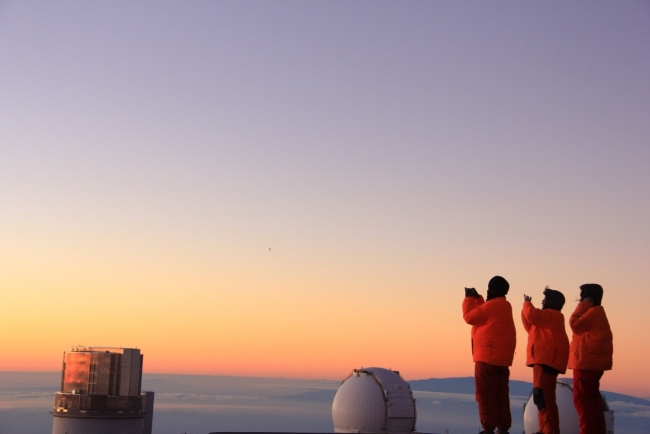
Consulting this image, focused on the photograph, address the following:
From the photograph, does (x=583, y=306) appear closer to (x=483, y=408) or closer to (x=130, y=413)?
(x=483, y=408)

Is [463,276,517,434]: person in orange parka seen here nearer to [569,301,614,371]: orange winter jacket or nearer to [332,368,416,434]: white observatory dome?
[569,301,614,371]: orange winter jacket

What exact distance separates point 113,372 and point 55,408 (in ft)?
5.57

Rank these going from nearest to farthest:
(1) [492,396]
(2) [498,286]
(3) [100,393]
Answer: (1) [492,396] → (2) [498,286] → (3) [100,393]

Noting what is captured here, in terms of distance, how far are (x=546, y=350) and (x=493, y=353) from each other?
1218 millimetres

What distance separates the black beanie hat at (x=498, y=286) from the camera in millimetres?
13938

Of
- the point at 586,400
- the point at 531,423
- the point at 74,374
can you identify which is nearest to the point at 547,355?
the point at 586,400

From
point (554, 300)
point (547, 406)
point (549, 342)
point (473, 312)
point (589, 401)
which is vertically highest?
point (554, 300)

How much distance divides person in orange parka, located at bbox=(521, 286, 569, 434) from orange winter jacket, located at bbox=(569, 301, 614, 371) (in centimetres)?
29

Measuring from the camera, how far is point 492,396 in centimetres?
1362

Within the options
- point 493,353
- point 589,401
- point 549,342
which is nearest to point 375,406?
point 549,342

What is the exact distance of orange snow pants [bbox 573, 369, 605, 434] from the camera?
13836 millimetres

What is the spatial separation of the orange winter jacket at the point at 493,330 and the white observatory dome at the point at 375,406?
9203 mm

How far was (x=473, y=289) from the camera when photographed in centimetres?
1406

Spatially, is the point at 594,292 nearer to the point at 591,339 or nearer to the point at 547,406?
the point at 591,339
